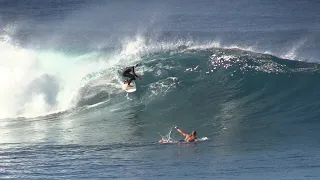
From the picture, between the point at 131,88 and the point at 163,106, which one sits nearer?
the point at 163,106

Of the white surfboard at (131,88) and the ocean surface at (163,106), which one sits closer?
the ocean surface at (163,106)

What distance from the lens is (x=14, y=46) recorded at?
3431cm

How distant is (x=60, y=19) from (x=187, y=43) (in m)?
18.9

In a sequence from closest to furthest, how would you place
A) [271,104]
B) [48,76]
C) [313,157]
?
[313,157] < [271,104] < [48,76]

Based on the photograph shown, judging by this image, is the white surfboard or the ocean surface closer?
the ocean surface

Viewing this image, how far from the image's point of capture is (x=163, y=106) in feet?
95.7

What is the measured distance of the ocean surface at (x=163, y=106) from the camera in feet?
70.6

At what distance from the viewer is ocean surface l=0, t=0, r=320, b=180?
21.5 metres

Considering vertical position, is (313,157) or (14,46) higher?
(14,46)

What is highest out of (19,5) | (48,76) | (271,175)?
(19,5)

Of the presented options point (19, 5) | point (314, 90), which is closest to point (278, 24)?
point (314, 90)

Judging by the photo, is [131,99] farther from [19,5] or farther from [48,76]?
[19,5]

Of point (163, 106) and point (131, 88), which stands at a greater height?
point (131, 88)

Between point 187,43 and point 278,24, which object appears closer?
point 187,43
